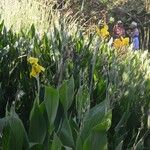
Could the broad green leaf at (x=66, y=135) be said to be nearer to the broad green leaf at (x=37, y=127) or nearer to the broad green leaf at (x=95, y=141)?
the broad green leaf at (x=37, y=127)

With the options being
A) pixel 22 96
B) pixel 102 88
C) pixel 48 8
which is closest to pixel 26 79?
pixel 22 96

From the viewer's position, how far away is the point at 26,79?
13.2 feet

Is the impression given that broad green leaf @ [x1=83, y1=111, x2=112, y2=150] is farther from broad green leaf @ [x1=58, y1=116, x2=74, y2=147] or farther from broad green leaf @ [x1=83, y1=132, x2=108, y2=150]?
broad green leaf @ [x1=58, y1=116, x2=74, y2=147]

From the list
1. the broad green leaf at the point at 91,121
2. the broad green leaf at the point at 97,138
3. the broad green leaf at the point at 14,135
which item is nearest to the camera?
the broad green leaf at the point at 97,138

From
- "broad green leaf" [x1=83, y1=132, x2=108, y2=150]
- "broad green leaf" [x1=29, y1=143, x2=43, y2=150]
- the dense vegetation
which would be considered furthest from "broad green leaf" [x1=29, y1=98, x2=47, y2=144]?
"broad green leaf" [x1=83, y1=132, x2=108, y2=150]

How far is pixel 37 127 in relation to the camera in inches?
97.6

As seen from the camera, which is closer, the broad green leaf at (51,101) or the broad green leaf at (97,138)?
the broad green leaf at (97,138)

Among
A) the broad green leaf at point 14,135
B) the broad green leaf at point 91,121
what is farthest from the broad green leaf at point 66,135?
the broad green leaf at point 14,135

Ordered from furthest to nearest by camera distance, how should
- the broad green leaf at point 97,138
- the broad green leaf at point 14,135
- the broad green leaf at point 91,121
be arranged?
the broad green leaf at point 91,121, the broad green leaf at point 14,135, the broad green leaf at point 97,138

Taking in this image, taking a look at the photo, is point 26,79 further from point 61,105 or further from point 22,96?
point 61,105

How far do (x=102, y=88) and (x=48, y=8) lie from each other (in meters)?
4.43

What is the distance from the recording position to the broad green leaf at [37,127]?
8.05ft

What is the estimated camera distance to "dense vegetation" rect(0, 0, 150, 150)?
2375 millimetres

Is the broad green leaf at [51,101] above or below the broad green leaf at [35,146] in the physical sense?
above
